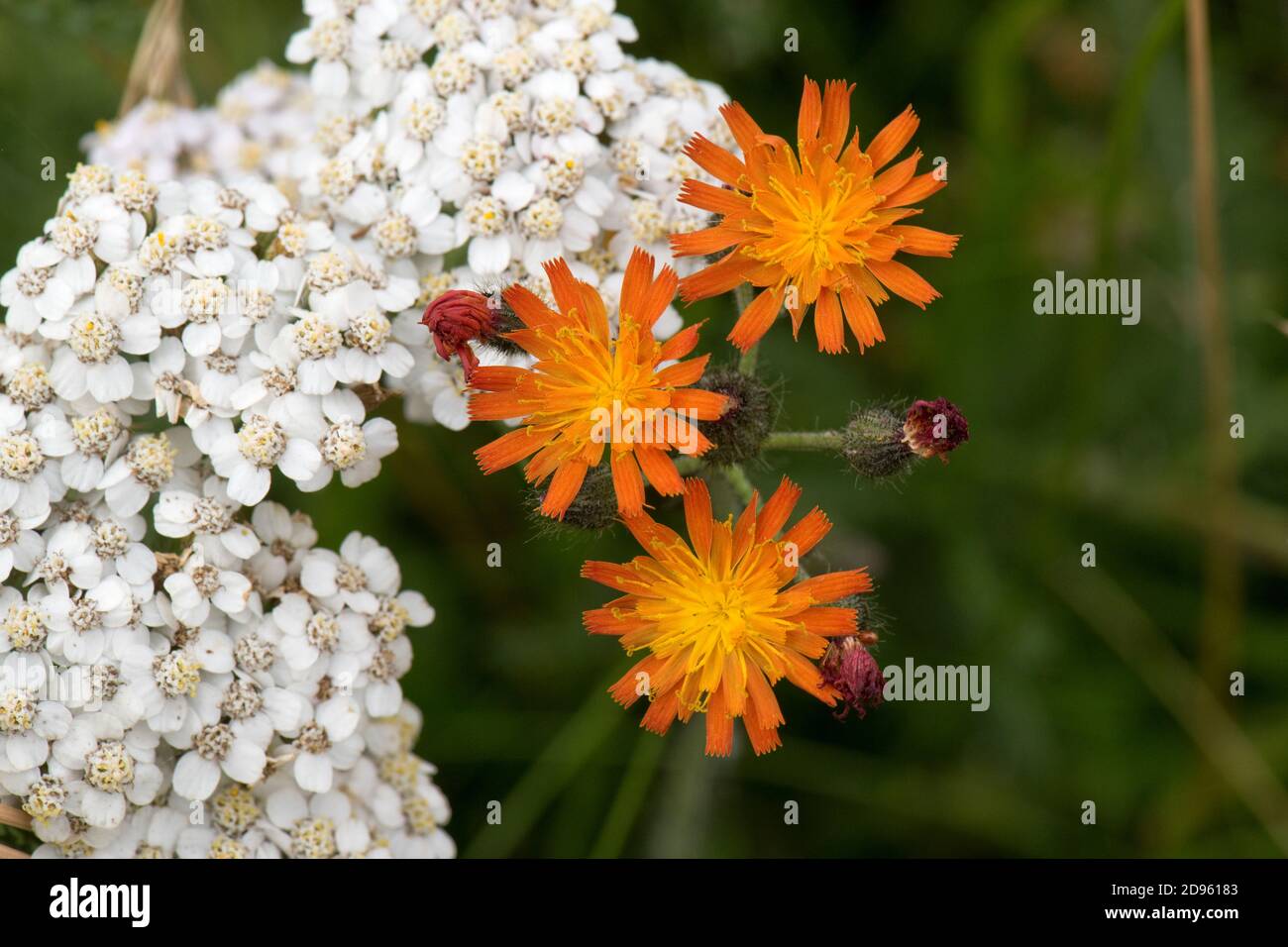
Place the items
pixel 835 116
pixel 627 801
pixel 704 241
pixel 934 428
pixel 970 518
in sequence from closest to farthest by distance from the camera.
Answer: pixel 934 428 → pixel 704 241 → pixel 835 116 → pixel 627 801 → pixel 970 518

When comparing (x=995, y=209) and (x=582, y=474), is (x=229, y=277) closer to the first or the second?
(x=582, y=474)

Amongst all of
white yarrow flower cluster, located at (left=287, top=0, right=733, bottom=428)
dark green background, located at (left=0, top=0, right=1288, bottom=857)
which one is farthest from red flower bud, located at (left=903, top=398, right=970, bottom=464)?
dark green background, located at (left=0, top=0, right=1288, bottom=857)

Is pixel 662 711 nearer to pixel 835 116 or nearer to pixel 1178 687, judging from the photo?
pixel 835 116

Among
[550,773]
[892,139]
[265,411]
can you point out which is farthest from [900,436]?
[550,773]

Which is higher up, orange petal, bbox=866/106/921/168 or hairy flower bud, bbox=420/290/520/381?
orange petal, bbox=866/106/921/168

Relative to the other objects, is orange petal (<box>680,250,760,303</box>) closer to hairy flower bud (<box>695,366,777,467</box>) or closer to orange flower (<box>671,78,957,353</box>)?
orange flower (<box>671,78,957,353</box>)

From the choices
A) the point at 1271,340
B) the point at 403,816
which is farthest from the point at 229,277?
the point at 1271,340
